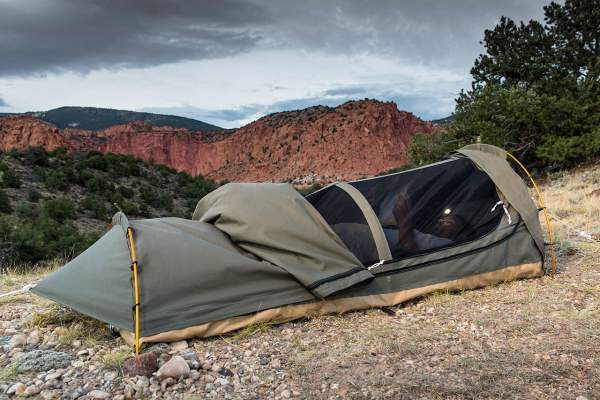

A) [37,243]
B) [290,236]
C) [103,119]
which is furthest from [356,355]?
[103,119]

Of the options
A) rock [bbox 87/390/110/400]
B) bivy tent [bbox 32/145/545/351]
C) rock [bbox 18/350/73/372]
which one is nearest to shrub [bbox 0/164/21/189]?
bivy tent [bbox 32/145/545/351]

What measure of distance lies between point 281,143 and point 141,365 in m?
52.3

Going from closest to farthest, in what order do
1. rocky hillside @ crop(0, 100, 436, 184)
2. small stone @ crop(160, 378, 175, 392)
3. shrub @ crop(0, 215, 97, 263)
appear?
small stone @ crop(160, 378, 175, 392) < shrub @ crop(0, 215, 97, 263) < rocky hillside @ crop(0, 100, 436, 184)

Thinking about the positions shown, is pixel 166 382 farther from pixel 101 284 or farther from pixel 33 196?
pixel 33 196

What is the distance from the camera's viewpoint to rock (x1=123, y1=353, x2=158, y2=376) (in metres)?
3.05

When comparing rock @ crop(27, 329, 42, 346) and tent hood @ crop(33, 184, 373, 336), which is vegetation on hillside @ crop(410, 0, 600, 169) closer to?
tent hood @ crop(33, 184, 373, 336)

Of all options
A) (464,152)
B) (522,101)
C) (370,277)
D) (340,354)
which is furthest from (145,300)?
(522,101)

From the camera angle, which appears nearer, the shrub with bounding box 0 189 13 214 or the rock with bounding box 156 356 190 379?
the rock with bounding box 156 356 190 379

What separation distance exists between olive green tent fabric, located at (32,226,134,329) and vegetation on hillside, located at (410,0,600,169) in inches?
531

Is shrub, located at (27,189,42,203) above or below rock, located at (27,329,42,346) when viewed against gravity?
below

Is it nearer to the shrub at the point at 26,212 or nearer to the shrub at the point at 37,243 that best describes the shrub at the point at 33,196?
the shrub at the point at 26,212

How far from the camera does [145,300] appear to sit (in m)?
3.51

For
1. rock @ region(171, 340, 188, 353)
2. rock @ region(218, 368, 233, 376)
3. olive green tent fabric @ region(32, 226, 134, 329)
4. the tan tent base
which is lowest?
rock @ region(218, 368, 233, 376)

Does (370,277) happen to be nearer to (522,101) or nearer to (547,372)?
(547,372)
